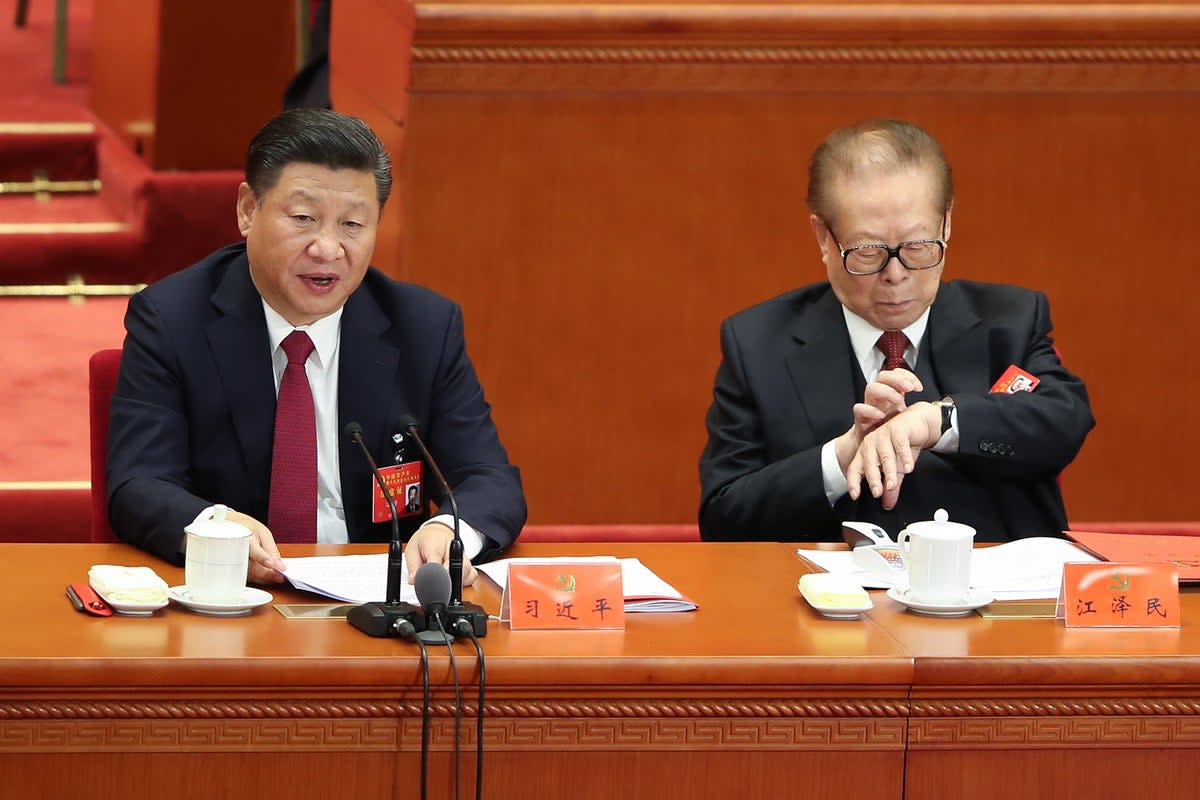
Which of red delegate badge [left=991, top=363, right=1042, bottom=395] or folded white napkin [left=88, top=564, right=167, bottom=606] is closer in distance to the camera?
folded white napkin [left=88, top=564, right=167, bottom=606]

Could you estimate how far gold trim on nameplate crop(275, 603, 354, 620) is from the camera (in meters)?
1.84

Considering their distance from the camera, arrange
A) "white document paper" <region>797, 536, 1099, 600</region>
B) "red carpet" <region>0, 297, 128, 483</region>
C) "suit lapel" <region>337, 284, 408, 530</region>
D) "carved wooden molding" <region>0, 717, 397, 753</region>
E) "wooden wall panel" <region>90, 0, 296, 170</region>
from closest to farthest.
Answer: "carved wooden molding" <region>0, 717, 397, 753</region>, "white document paper" <region>797, 536, 1099, 600</region>, "suit lapel" <region>337, 284, 408, 530</region>, "red carpet" <region>0, 297, 128, 483</region>, "wooden wall panel" <region>90, 0, 296, 170</region>

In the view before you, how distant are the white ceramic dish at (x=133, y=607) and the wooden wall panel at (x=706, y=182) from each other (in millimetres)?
1707

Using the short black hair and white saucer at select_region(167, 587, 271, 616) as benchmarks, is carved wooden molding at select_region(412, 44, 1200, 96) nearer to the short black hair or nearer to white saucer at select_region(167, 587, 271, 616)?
the short black hair

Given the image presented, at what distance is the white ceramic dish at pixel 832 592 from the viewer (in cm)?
188

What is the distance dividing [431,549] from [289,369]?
451 mm

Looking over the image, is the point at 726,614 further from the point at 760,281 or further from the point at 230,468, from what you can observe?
the point at 760,281

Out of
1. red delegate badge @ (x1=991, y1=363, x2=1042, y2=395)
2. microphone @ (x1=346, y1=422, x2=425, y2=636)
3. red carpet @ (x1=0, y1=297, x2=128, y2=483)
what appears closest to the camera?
microphone @ (x1=346, y1=422, x2=425, y2=636)

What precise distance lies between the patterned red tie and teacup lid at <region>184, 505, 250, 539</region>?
1.41 feet

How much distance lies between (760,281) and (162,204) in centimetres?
221

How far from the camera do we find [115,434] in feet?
7.54

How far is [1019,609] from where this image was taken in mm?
1970

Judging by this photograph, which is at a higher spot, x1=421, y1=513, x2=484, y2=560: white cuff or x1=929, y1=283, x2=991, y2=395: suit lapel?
x1=929, y1=283, x2=991, y2=395: suit lapel

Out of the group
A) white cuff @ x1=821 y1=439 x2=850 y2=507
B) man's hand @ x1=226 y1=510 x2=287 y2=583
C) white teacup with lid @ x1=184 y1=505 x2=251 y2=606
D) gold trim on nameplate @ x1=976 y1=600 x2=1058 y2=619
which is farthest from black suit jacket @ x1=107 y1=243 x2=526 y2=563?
gold trim on nameplate @ x1=976 y1=600 x2=1058 y2=619
